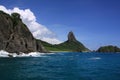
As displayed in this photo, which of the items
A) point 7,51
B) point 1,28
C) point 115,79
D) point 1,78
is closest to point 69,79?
point 115,79

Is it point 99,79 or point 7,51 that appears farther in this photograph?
point 7,51

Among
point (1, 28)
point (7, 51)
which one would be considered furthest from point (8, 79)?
point (1, 28)

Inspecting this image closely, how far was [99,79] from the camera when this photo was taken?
2192 inches

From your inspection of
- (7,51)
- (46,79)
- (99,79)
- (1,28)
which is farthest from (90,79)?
(1,28)

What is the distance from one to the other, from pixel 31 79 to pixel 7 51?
138055 millimetres

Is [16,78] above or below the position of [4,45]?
below

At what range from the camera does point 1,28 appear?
198 metres

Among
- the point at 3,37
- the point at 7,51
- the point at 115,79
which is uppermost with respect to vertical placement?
the point at 3,37

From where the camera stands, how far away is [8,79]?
52.7 m

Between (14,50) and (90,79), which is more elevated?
(14,50)

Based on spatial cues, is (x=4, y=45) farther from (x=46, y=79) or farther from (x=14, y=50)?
(x=46, y=79)

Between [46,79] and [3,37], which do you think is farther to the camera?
[3,37]

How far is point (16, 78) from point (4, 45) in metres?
139

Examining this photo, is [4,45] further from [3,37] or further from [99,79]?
[99,79]
